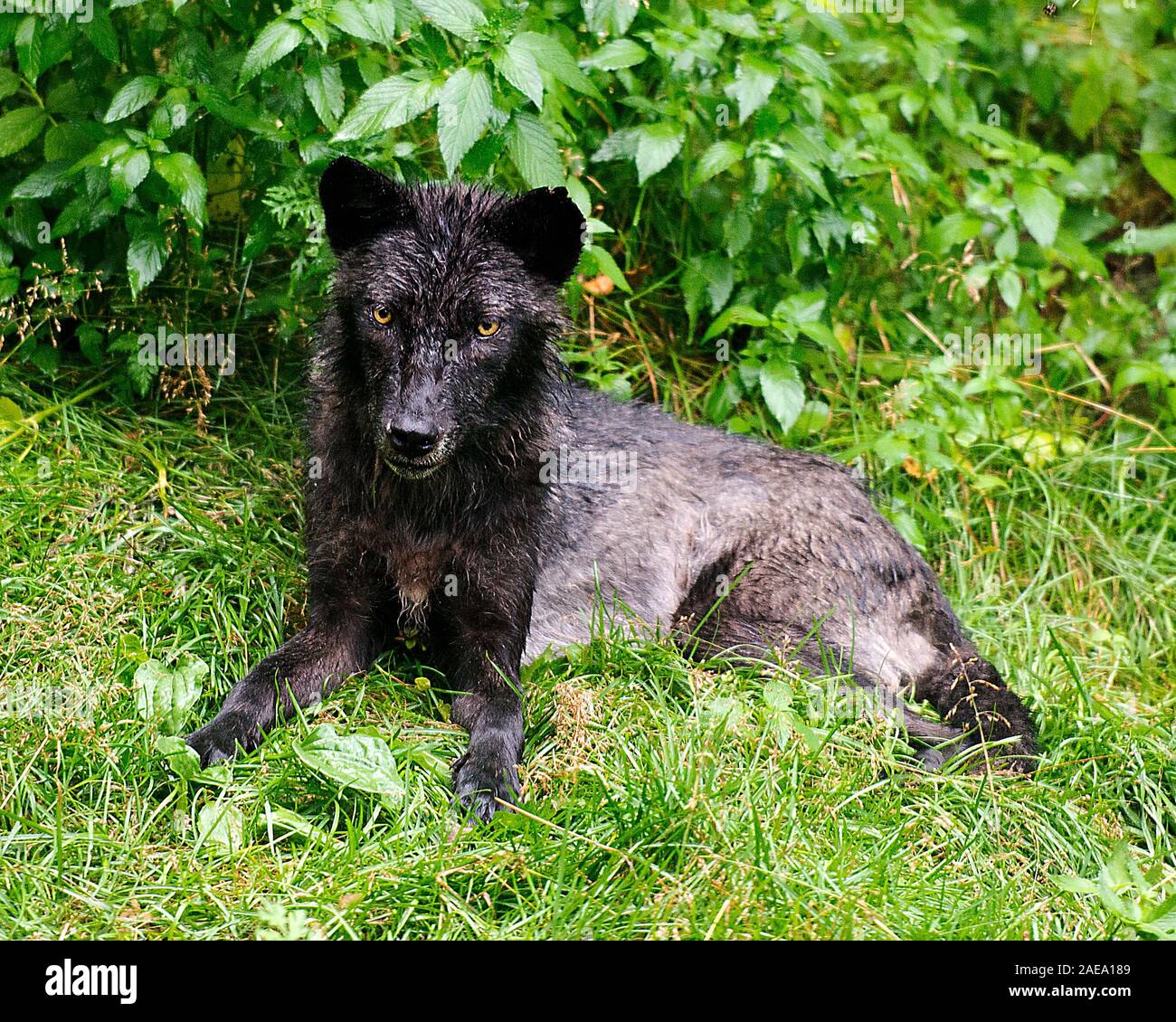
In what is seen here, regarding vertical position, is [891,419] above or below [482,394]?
below

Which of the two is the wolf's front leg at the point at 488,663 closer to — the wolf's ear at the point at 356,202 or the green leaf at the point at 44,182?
the wolf's ear at the point at 356,202

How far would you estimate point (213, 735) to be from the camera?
3.97 meters

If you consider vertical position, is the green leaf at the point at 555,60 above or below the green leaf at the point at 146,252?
above

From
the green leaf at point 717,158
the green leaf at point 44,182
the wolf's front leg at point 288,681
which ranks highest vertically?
the green leaf at point 717,158

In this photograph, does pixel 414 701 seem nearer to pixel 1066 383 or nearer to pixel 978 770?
pixel 978 770

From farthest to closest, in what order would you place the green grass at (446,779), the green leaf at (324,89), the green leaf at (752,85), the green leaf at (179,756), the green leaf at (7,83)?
1. the green leaf at (752,85)
2. the green leaf at (7,83)
3. the green leaf at (324,89)
4. the green leaf at (179,756)
5. the green grass at (446,779)

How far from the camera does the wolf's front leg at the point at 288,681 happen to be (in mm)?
3980

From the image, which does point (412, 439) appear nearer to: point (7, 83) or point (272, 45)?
point (272, 45)

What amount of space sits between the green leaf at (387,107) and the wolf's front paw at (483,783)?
2.16 metres

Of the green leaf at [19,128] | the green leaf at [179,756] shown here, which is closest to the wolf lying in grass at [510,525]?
the green leaf at [179,756]

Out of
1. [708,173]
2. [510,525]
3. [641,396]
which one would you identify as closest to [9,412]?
[510,525]

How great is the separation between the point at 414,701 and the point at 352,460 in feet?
2.94
